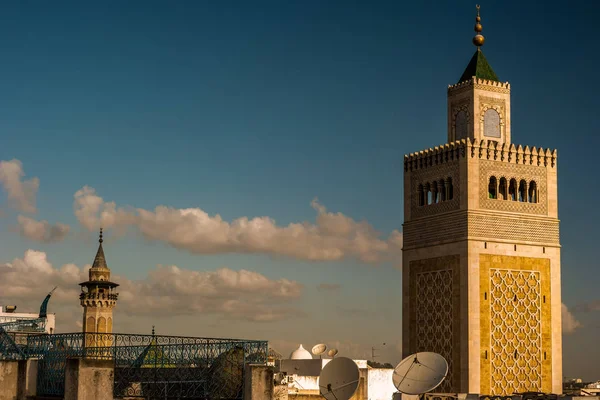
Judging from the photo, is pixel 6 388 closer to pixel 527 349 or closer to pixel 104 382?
pixel 104 382

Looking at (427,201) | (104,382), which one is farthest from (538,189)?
(104,382)

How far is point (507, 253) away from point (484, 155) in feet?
14.8

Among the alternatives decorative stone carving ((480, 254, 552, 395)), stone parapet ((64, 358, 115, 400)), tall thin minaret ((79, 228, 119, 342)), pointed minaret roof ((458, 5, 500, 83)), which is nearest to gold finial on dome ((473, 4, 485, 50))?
pointed minaret roof ((458, 5, 500, 83))

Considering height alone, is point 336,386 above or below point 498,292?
below

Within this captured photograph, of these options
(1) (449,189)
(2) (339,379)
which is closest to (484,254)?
(1) (449,189)

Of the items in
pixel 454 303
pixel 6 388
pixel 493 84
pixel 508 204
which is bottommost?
pixel 6 388

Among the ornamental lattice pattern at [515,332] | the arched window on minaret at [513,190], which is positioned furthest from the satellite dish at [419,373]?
the arched window on minaret at [513,190]

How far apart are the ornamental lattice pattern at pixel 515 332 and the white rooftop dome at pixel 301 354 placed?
21.5 meters

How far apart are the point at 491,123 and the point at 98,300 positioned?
4156 cm

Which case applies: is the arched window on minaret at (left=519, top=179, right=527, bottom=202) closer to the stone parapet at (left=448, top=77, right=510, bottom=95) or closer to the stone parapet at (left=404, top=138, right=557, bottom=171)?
the stone parapet at (left=404, top=138, right=557, bottom=171)

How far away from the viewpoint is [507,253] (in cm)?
5197

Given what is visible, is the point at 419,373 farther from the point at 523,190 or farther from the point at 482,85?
Result: the point at 482,85

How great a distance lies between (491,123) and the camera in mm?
53719

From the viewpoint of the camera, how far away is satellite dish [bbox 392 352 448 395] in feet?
129
